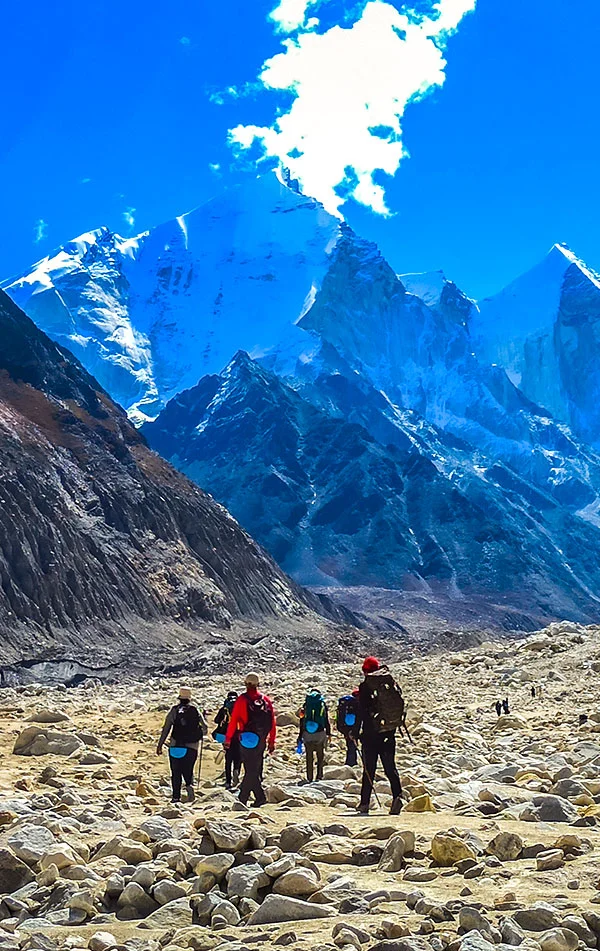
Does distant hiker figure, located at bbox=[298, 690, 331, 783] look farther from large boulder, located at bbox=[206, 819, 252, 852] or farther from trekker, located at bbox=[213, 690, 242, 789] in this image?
large boulder, located at bbox=[206, 819, 252, 852]

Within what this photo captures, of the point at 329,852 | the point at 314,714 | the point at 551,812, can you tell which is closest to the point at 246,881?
the point at 329,852

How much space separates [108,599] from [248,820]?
8507 centimetres

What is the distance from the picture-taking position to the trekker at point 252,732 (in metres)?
13.1

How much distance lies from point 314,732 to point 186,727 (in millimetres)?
2929

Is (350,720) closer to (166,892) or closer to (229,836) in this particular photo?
(229,836)

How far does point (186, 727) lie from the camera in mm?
13977

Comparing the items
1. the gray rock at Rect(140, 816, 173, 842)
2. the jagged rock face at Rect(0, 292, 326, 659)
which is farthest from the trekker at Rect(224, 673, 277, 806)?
the jagged rock face at Rect(0, 292, 326, 659)

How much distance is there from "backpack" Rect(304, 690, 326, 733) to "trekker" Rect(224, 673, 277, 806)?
7.54 ft

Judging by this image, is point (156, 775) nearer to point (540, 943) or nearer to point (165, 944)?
point (165, 944)

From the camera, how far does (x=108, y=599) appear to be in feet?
306

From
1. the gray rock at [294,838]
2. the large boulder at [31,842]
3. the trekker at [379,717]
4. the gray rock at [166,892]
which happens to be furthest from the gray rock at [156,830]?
the trekker at [379,717]

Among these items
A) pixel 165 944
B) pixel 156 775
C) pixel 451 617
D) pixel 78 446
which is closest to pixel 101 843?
pixel 165 944

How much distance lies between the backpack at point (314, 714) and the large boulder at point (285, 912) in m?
9.21

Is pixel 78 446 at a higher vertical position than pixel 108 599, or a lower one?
higher
